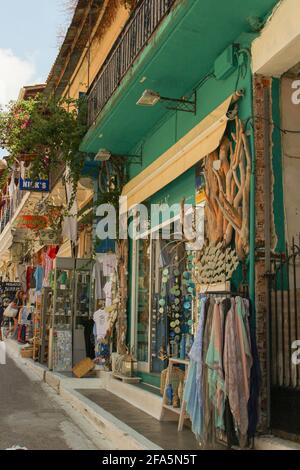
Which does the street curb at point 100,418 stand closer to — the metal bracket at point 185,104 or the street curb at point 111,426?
the street curb at point 111,426

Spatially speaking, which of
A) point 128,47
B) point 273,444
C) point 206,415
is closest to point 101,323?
point 128,47

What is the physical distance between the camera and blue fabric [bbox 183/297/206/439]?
5836 mm

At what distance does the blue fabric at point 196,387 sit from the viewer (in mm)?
5836

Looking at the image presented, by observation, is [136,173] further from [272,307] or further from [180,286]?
[272,307]

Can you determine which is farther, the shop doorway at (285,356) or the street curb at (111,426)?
the street curb at (111,426)

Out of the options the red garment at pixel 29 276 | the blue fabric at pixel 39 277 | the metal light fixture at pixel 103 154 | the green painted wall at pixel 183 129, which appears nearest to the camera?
the green painted wall at pixel 183 129

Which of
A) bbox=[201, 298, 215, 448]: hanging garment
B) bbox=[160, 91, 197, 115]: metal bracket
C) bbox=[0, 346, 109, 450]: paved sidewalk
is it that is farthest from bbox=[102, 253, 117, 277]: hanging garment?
bbox=[201, 298, 215, 448]: hanging garment

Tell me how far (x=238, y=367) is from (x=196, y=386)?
59 centimetres

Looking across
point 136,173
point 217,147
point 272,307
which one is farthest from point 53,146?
point 272,307

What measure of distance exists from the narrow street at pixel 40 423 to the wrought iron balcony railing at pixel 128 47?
5.34 m

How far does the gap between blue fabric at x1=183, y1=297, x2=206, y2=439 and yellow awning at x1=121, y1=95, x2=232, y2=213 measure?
2109 millimetres

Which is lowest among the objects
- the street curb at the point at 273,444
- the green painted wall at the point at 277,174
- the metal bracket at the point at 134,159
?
the street curb at the point at 273,444

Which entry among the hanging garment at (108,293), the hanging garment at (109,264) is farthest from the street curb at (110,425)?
the hanging garment at (109,264)

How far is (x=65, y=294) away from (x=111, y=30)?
265 inches
